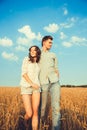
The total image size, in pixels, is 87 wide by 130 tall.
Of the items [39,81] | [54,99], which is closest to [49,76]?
[39,81]

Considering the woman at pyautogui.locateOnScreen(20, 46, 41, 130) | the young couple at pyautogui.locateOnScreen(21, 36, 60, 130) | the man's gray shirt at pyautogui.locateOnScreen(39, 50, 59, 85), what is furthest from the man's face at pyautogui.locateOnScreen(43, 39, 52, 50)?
the woman at pyautogui.locateOnScreen(20, 46, 41, 130)

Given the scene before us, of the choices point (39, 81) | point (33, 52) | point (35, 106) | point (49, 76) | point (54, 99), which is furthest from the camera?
point (49, 76)

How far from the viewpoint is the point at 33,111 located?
19.7 feet

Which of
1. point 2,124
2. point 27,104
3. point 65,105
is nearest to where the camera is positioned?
point 27,104

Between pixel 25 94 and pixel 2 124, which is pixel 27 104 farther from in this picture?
pixel 2 124

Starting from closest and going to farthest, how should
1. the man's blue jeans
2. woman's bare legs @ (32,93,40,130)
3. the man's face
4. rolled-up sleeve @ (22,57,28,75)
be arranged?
woman's bare legs @ (32,93,40,130) < rolled-up sleeve @ (22,57,28,75) < the man's blue jeans < the man's face

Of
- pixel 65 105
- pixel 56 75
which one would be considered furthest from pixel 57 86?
pixel 65 105

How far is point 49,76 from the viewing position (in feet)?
21.6

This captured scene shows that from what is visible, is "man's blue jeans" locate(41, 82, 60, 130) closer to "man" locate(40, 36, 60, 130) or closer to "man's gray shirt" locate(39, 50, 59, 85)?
"man" locate(40, 36, 60, 130)

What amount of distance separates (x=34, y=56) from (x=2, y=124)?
55.3 inches

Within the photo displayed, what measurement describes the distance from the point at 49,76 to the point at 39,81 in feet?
1.12

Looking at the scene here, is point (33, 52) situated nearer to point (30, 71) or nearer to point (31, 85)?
point (30, 71)

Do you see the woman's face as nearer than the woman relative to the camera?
No

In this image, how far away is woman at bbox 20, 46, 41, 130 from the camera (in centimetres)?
595
